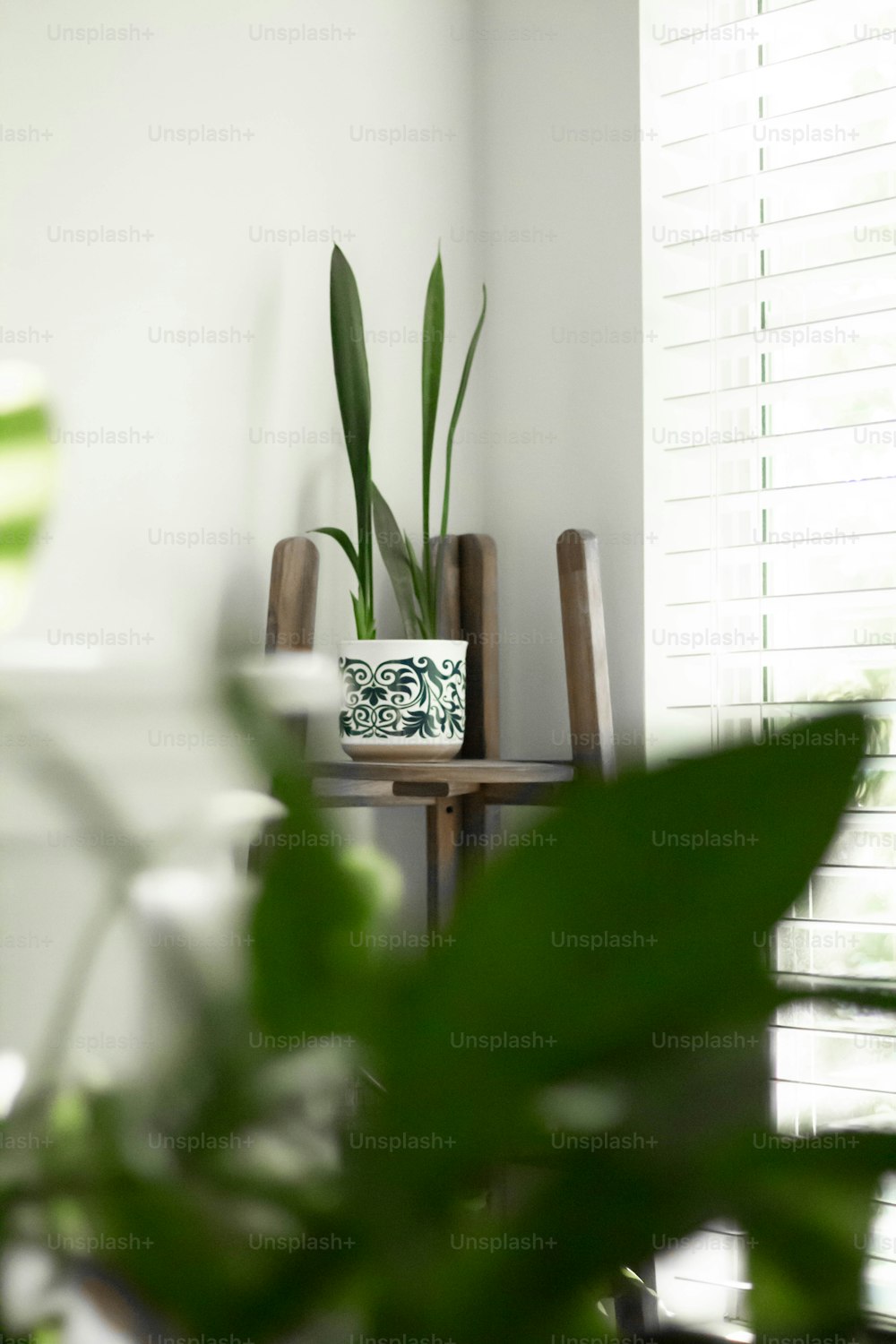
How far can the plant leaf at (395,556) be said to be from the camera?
1408mm

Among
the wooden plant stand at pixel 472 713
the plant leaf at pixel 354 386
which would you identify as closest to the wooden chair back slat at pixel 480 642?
the wooden plant stand at pixel 472 713

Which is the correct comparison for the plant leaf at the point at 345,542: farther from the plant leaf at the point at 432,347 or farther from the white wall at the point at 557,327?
the white wall at the point at 557,327

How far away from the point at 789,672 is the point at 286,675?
1.44m

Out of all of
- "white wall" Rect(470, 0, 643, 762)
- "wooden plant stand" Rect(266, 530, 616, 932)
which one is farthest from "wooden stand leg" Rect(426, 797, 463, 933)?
"white wall" Rect(470, 0, 643, 762)

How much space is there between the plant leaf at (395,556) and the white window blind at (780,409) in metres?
0.32

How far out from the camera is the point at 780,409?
5.01ft

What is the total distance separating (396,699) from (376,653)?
0.18 feet

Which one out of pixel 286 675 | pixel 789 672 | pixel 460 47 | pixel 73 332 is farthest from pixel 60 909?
pixel 460 47

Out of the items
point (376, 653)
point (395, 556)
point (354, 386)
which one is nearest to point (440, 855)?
point (376, 653)

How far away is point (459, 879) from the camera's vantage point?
1.46 metres

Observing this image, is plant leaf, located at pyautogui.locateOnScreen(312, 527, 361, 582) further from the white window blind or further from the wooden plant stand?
the white window blind

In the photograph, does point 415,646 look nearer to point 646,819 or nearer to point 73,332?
point 73,332

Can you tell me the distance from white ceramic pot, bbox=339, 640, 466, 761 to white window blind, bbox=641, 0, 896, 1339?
0.32 metres

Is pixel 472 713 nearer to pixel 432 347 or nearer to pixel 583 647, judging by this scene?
pixel 583 647
